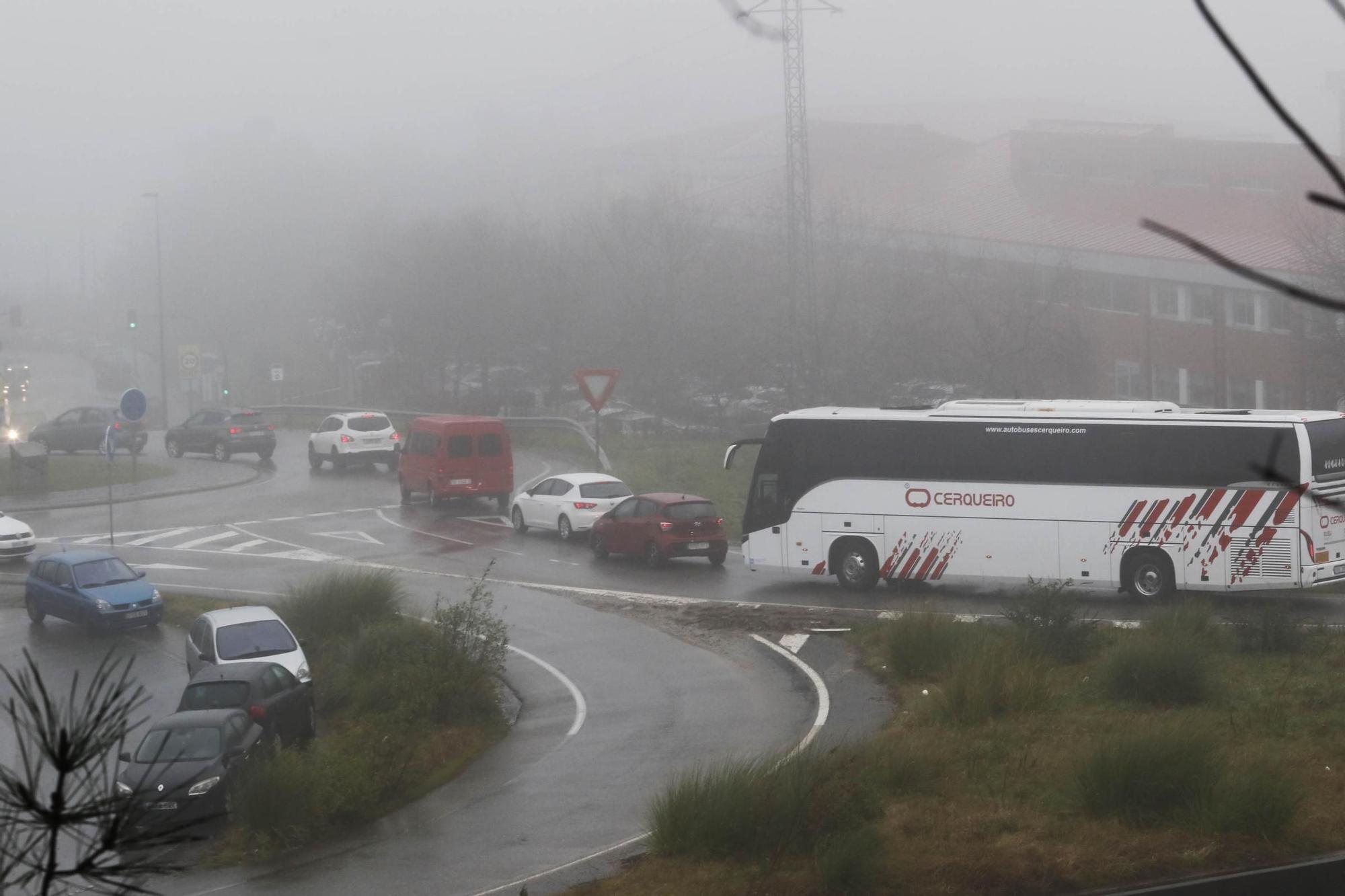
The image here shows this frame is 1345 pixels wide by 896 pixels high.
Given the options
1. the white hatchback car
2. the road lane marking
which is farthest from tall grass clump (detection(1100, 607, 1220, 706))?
the road lane marking

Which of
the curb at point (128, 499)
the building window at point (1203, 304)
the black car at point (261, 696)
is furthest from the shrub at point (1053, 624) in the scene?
the building window at point (1203, 304)

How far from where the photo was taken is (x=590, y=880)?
10.3m

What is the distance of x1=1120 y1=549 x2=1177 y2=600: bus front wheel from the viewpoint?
21.5 m

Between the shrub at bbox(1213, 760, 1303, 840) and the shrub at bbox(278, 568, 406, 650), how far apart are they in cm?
1357

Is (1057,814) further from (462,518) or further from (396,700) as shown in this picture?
(462,518)

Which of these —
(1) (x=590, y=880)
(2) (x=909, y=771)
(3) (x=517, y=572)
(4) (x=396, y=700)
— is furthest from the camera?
(3) (x=517, y=572)

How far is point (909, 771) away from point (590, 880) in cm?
318

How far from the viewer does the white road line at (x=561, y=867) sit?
1050 centimetres

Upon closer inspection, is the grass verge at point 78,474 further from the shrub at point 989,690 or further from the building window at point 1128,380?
the building window at point 1128,380

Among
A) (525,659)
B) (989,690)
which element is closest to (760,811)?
(989,690)

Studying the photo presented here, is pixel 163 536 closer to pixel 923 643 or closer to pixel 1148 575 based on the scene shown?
pixel 923 643

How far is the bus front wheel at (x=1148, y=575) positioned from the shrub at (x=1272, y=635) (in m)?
3.99

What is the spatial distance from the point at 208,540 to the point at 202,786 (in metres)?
Answer: 18.7

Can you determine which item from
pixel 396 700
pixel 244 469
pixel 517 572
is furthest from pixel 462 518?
pixel 396 700
